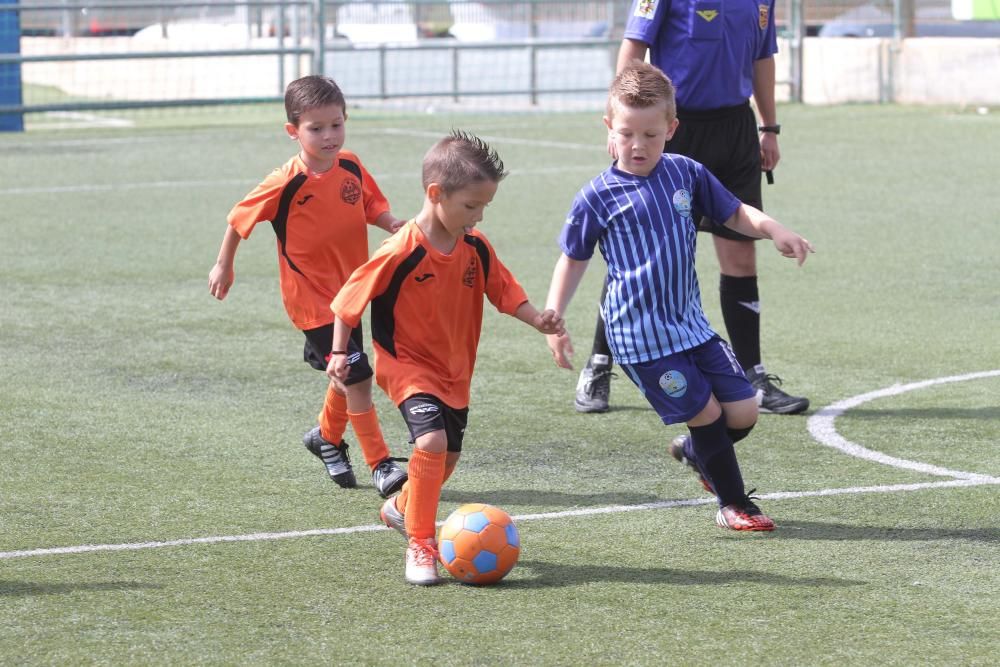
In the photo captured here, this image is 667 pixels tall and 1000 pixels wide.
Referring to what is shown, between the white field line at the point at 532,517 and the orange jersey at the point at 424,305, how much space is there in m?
0.59

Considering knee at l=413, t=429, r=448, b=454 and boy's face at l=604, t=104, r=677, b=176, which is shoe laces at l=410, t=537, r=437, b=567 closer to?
knee at l=413, t=429, r=448, b=454

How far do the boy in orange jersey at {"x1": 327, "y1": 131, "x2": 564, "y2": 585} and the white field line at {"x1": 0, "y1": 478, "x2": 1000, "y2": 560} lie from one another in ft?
1.18

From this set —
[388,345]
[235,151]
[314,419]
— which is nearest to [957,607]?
[388,345]

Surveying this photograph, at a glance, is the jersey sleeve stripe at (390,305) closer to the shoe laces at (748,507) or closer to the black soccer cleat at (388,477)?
the black soccer cleat at (388,477)

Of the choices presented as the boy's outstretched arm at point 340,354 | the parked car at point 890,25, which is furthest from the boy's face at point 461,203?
the parked car at point 890,25

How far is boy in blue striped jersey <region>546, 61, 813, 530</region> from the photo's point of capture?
5.42 meters

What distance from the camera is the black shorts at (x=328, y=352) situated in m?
5.97

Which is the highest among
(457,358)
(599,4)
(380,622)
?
(599,4)

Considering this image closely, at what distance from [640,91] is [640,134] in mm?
153

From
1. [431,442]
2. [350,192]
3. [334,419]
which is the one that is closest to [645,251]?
[431,442]

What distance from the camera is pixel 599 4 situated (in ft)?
90.5

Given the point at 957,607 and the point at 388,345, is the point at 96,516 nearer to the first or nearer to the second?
the point at 388,345

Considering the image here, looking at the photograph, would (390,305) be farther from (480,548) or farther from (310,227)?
(310,227)

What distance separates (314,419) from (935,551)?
2.98 m
